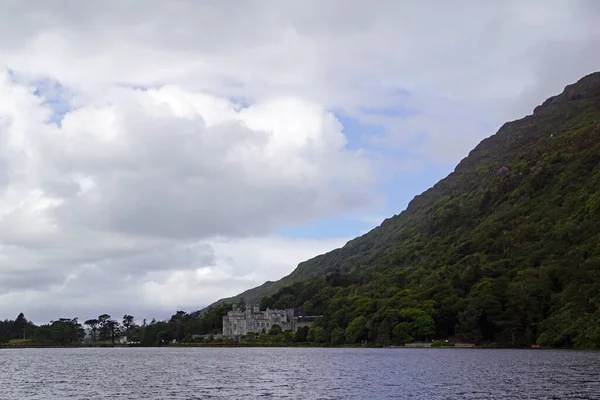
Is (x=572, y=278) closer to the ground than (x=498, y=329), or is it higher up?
higher up

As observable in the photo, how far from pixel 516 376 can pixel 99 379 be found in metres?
59.9

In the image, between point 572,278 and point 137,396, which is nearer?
point 137,396

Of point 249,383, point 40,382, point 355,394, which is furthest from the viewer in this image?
point 40,382

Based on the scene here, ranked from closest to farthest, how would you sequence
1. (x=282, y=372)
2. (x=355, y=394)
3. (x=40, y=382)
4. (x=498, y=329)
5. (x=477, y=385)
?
(x=355, y=394)
(x=477, y=385)
(x=40, y=382)
(x=282, y=372)
(x=498, y=329)

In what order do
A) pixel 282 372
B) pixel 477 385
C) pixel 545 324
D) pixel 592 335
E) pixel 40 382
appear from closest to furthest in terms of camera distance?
pixel 477 385 < pixel 40 382 < pixel 282 372 < pixel 592 335 < pixel 545 324

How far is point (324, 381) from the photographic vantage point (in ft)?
282

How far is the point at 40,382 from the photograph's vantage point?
304ft

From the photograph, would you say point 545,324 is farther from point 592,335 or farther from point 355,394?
point 355,394

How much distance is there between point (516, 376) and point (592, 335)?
→ 74.5 m

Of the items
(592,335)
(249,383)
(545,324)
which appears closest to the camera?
(249,383)

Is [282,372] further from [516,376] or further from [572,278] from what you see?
[572,278]

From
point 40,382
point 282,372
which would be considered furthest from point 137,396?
point 282,372

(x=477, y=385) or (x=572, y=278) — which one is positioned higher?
(x=572, y=278)

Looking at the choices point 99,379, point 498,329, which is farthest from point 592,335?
point 99,379
